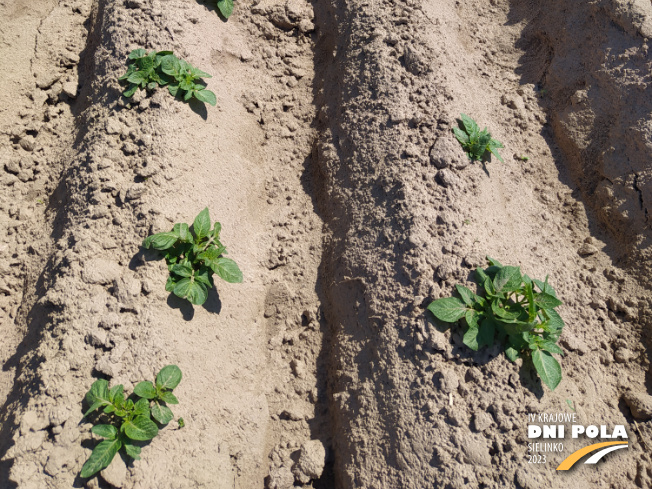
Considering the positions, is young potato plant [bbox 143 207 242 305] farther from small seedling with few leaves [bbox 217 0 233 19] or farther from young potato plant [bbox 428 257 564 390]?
Answer: small seedling with few leaves [bbox 217 0 233 19]

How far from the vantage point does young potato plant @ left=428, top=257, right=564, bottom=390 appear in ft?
7.76

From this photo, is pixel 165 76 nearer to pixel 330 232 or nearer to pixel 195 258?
pixel 195 258

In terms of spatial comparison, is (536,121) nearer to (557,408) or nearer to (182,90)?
(557,408)

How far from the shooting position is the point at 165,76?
3082 mm

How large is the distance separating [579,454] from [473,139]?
172cm

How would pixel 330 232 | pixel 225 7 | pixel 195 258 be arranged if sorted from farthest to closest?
pixel 225 7, pixel 330 232, pixel 195 258

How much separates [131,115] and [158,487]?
6.85 feet

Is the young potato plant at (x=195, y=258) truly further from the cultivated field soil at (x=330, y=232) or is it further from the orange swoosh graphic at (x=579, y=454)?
the orange swoosh graphic at (x=579, y=454)

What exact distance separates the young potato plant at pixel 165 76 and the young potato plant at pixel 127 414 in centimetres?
168

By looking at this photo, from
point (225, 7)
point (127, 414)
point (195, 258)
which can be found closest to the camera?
point (127, 414)

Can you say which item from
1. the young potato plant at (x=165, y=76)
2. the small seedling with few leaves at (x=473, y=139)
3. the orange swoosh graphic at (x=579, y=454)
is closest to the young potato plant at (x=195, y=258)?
the young potato plant at (x=165, y=76)

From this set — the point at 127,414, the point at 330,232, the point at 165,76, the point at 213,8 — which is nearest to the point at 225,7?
the point at 213,8

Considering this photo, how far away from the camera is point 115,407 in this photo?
232 centimetres

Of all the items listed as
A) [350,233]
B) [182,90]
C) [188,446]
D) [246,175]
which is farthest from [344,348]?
[182,90]
